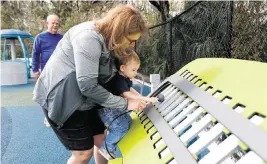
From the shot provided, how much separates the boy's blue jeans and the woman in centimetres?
10

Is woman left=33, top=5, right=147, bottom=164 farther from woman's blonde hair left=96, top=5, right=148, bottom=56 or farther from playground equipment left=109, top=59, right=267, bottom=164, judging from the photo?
playground equipment left=109, top=59, right=267, bottom=164

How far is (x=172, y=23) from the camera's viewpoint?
20.4 ft

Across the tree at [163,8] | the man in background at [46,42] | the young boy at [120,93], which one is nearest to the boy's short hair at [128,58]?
the young boy at [120,93]

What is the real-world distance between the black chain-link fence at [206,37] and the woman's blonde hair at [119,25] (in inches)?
49.8

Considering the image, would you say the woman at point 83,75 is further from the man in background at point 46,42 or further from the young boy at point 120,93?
the man in background at point 46,42

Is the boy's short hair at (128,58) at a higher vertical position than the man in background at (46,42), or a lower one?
higher

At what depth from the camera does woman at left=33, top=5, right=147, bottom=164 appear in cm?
149

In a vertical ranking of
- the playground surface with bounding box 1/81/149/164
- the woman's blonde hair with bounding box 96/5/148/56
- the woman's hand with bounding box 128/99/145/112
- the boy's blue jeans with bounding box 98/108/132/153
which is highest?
the woman's blonde hair with bounding box 96/5/148/56

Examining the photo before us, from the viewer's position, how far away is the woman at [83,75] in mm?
1488

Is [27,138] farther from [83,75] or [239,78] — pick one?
[239,78]

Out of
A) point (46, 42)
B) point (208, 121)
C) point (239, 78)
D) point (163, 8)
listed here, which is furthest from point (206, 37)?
point (208, 121)

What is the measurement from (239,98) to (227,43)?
116 inches

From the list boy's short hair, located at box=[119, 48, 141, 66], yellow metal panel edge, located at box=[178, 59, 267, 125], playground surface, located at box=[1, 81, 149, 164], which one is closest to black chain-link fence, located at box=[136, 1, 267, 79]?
boy's short hair, located at box=[119, 48, 141, 66]

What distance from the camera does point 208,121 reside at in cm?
118
